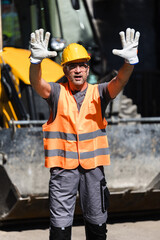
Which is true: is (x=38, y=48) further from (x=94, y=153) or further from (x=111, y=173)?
(x=111, y=173)

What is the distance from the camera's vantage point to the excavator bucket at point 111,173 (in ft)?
13.4

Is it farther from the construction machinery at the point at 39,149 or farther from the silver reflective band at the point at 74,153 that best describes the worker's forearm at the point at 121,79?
the construction machinery at the point at 39,149

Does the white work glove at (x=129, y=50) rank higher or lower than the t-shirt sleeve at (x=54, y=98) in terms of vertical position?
higher

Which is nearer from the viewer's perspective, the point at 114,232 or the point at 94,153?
the point at 94,153

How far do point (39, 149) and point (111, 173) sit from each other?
0.66m

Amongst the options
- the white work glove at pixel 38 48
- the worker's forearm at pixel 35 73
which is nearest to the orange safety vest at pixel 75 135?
the worker's forearm at pixel 35 73

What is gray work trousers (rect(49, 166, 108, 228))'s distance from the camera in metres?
3.15

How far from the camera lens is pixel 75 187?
3.19 m

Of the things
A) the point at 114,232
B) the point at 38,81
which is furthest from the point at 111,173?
the point at 38,81

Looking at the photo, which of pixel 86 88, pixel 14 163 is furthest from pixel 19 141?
pixel 86 88

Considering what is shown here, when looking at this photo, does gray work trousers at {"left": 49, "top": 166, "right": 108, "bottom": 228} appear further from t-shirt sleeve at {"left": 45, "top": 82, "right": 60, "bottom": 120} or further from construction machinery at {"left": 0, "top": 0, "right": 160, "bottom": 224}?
construction machinery at {"left": 0, "top": 0, "right": 160, "bottom": 224}

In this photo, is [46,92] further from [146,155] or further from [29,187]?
[146,155]

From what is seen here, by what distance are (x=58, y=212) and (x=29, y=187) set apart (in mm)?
1103

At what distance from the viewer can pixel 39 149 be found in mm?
4242
